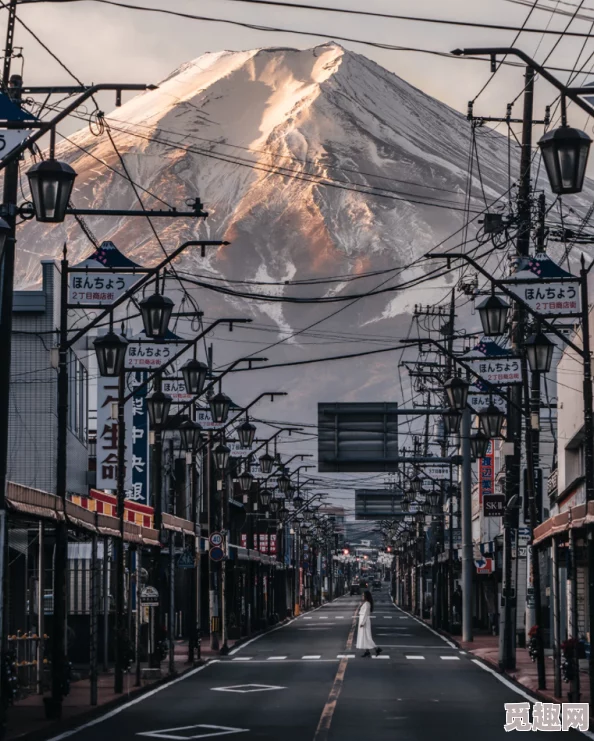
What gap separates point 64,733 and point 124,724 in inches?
65.5

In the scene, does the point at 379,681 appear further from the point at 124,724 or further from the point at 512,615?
the point at 124,724

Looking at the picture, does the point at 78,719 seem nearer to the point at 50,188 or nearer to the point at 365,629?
the point at 50,188

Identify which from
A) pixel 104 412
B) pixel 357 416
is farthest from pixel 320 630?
pixel 104 412

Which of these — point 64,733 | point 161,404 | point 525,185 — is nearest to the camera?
point 64,733

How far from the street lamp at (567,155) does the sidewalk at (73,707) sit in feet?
36.9

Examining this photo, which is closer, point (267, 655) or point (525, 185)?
point (525, 185)

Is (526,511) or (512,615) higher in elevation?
(526,511)

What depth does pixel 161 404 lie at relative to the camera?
35.0m

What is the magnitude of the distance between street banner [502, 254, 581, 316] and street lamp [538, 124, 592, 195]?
1525cm

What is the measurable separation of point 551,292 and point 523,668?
13.5 meters

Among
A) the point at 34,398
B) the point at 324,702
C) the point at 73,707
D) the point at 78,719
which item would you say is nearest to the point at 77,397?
the point at 34,398

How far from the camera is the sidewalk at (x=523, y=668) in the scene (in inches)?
1200

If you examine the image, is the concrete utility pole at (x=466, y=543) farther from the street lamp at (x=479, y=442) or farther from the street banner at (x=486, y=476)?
the street banner at (x=486, y=476)

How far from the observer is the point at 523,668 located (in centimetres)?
4066
